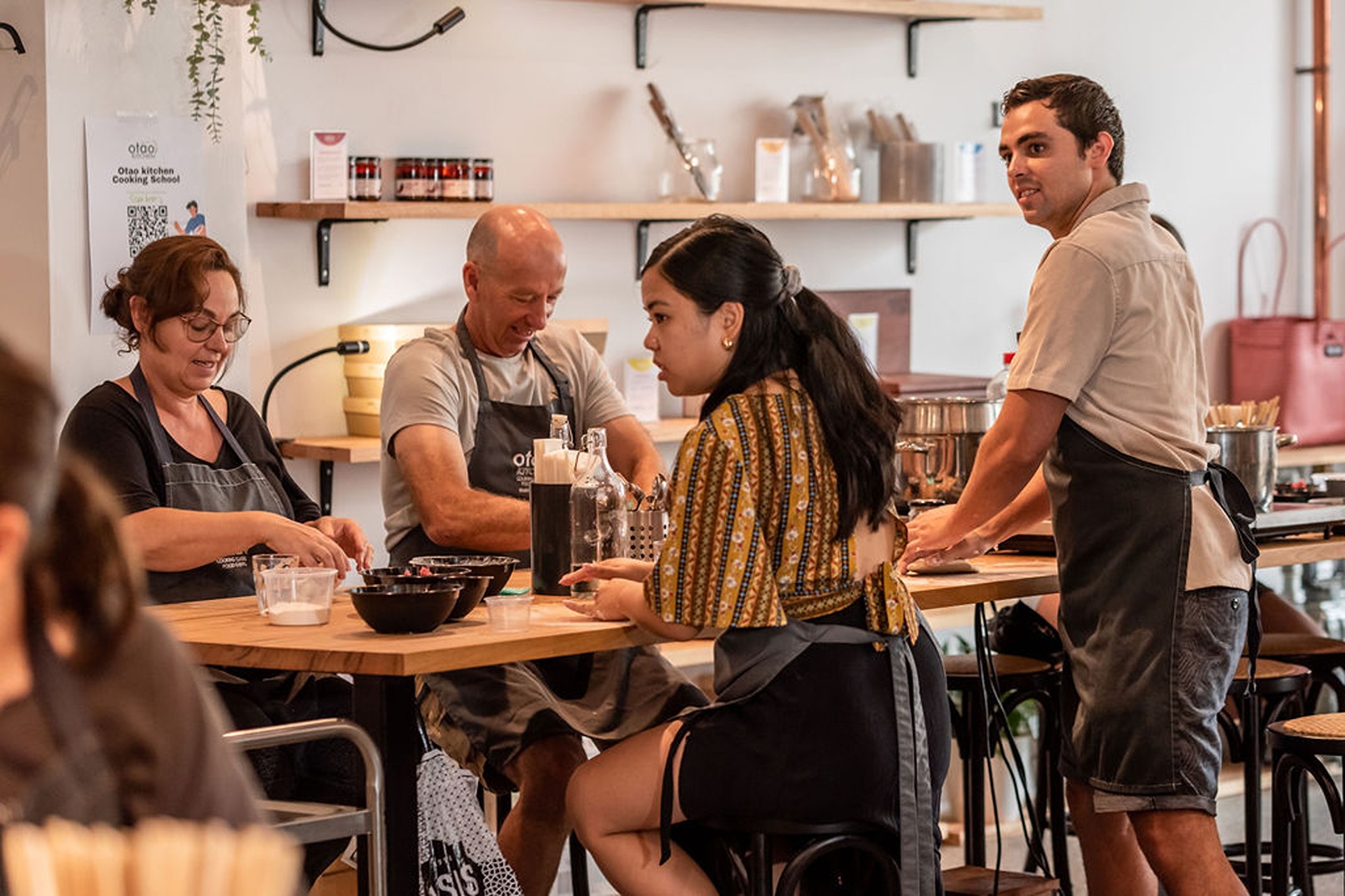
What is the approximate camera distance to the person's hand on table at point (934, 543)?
3.17 meters

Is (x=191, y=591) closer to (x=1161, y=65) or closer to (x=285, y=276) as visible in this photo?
(x=285, y=276)

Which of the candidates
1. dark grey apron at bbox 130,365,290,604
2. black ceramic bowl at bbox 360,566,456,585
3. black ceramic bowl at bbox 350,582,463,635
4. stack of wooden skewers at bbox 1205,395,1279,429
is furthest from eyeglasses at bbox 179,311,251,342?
stack of wooden skewers at bbox 1205,395,1279,429

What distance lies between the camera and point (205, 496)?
326 cm

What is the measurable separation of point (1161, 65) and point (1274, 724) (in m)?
3.27

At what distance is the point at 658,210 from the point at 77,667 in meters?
4.11

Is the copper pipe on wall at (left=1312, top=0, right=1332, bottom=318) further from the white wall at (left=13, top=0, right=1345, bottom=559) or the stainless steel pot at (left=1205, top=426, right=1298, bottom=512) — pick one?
the stainless steel pot at (left=1205, top=426, right=1298, bottom=512)

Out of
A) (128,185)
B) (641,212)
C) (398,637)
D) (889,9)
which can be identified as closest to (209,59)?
(128,185)

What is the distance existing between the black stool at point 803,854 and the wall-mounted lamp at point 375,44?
8.33ft

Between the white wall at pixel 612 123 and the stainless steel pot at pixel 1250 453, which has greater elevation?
the white wall at pixel 612 123

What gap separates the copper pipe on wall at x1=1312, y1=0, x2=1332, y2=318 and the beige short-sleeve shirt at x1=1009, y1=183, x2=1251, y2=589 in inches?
141

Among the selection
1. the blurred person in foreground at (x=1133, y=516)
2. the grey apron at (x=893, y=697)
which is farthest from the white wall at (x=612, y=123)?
the blurred person in foreground at (x=1133, y=516)

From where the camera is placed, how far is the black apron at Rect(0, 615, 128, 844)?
934 mm

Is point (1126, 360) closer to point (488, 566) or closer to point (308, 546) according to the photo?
point (488, 566)

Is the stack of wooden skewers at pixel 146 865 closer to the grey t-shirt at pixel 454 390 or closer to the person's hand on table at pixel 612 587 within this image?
the person's hand on table at pixel 612 587
